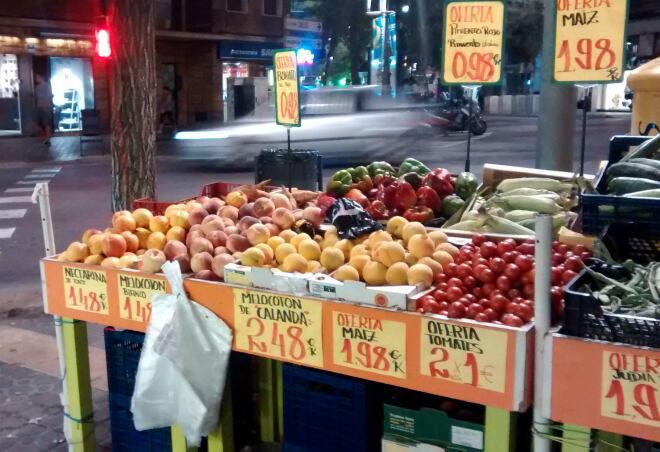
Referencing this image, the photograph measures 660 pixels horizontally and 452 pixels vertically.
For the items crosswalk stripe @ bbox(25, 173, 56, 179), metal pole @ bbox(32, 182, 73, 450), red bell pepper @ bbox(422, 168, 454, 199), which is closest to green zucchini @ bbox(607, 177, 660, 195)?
red bell pepper @ bbox(422, 168, 454, 199)

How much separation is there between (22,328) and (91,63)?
2084 cm

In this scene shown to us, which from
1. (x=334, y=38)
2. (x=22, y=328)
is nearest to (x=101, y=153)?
(x=22, y=328)

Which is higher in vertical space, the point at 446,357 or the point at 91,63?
the point at 91,63

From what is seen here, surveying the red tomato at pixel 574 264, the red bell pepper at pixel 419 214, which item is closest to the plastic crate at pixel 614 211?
the red tomato at pixel 574 264

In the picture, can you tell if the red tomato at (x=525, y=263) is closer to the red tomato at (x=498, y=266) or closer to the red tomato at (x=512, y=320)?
the red tomato at (x=498, y=266)

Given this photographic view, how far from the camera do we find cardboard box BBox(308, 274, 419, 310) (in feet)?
9.35

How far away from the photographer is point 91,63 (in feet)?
83.5

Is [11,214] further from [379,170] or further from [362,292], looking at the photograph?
[362,292]

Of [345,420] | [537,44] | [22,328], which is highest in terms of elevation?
[537,44]

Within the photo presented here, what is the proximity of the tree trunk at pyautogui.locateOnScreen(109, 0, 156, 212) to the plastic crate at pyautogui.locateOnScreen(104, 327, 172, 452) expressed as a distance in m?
2.39

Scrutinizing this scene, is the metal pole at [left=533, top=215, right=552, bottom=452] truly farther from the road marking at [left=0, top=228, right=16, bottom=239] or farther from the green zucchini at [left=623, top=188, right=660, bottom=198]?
the road marking at [left=0, top=228, right=16, bottom=239]

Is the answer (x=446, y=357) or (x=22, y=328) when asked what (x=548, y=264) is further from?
(x=22, y=328)

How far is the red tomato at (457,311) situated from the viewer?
2725mm

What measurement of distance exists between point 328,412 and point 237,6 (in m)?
28.9
